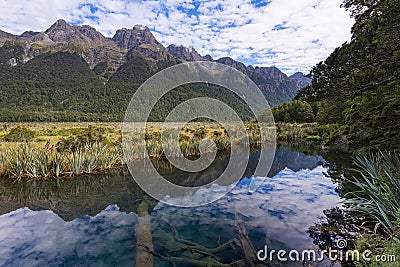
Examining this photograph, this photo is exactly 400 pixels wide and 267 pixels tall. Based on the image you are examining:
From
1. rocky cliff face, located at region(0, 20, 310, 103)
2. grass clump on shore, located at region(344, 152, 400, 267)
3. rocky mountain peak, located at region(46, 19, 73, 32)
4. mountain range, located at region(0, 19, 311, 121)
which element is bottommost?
grass clump on shore, located at region(344, 152, 400, 267)

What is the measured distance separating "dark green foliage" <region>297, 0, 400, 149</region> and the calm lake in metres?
2.12

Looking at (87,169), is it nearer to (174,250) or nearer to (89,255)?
(89,255)

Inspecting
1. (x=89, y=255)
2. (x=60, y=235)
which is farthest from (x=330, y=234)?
(x=60, y=235)

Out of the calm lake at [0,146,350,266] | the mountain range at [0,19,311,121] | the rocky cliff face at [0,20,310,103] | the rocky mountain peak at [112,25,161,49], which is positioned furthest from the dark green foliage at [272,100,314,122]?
the rocky mountain peak at [112,25,161,49]

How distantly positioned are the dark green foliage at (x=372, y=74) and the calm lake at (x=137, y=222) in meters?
2.12

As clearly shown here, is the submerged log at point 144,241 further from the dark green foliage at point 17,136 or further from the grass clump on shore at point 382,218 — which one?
the dark green foliage at point 17,136

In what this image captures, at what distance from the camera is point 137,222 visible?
17.4 feet

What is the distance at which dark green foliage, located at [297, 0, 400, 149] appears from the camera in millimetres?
4210

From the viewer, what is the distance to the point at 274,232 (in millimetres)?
4602

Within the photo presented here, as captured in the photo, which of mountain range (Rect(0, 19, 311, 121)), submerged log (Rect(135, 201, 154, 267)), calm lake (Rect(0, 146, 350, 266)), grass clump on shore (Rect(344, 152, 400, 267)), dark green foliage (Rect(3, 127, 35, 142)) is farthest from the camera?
mountain range (Rect(0, 19, 311, 121))

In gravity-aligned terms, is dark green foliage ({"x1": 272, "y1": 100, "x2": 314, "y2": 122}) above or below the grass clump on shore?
above

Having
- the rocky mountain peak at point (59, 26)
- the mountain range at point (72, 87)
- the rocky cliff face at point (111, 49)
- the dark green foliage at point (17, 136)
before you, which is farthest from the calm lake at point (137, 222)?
the rocky mountain peak at point (59, 26)

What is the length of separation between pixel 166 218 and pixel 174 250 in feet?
4.88

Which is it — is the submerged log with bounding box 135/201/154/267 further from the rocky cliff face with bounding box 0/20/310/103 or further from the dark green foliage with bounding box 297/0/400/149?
the rocky cliff face with bounding box 0/20/310/103
